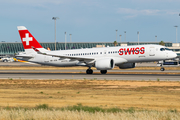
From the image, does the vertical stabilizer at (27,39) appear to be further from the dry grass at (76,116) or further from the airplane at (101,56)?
the dry grass at (76,116)

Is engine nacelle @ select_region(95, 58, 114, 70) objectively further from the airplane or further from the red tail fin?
the red tail fin

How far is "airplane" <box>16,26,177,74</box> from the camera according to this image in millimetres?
42000

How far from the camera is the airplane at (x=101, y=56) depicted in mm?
42000

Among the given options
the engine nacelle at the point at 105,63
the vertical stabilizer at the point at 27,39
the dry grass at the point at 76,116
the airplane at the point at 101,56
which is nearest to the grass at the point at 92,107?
the dry grass at the point at 76,116

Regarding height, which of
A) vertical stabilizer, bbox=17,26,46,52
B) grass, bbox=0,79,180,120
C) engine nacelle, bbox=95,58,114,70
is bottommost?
grass, bbox=0,79,180,120

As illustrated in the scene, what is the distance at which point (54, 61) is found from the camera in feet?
159

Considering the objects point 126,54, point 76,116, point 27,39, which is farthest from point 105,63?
point 76,116

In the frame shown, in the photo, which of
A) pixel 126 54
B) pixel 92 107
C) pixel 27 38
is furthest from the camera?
pixel 27 38

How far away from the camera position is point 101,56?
44.7m

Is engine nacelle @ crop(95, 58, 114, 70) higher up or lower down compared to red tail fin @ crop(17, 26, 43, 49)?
lower down

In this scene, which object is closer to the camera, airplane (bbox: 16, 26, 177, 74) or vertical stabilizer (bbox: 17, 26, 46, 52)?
airplane (bbox: 16, 26, 177, 74)

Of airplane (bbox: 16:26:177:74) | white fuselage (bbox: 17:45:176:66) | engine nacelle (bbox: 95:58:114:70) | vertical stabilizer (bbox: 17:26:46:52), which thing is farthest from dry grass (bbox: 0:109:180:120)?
vertical stabilizer (bbox: 17:26:46:52)

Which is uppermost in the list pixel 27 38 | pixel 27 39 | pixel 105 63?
pixel 27 38

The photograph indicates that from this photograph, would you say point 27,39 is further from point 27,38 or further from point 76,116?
point 76,116
